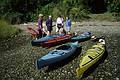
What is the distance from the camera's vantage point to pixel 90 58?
57.1ft

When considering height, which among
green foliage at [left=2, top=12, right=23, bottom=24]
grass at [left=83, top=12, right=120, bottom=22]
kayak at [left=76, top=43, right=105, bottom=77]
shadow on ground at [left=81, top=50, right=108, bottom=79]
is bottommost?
shadow on ground at [left=81, top=50, right=108, bottom=79]

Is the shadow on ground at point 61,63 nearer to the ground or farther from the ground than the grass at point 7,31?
nearer to the ground

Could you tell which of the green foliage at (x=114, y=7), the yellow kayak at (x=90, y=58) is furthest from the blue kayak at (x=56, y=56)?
the green foliage at (x=114, y=7)

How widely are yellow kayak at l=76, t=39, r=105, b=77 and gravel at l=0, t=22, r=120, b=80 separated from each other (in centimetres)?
47

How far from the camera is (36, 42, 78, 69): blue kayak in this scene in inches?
667

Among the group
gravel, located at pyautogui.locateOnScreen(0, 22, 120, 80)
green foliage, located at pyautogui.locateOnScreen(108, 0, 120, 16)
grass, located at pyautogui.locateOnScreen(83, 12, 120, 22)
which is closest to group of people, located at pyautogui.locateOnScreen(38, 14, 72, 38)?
gravel, located at pyautogui.locateOnScreen(0, 22, 120, 80)

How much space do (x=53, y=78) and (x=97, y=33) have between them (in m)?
11.7

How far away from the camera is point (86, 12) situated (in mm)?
35125

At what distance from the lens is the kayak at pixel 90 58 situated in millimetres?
15945

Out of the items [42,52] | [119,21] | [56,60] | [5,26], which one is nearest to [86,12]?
[119,21]

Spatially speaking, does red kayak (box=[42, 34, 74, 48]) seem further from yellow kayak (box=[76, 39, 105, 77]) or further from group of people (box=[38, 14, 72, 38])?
yellow kayak (box=[76, 39, 105, 77])

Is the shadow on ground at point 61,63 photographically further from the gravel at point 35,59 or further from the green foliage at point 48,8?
the green foliage at point 48,8

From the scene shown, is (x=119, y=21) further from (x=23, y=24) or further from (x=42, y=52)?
(x=42, y=52)

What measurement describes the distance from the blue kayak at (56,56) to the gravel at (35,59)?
0.48 m
